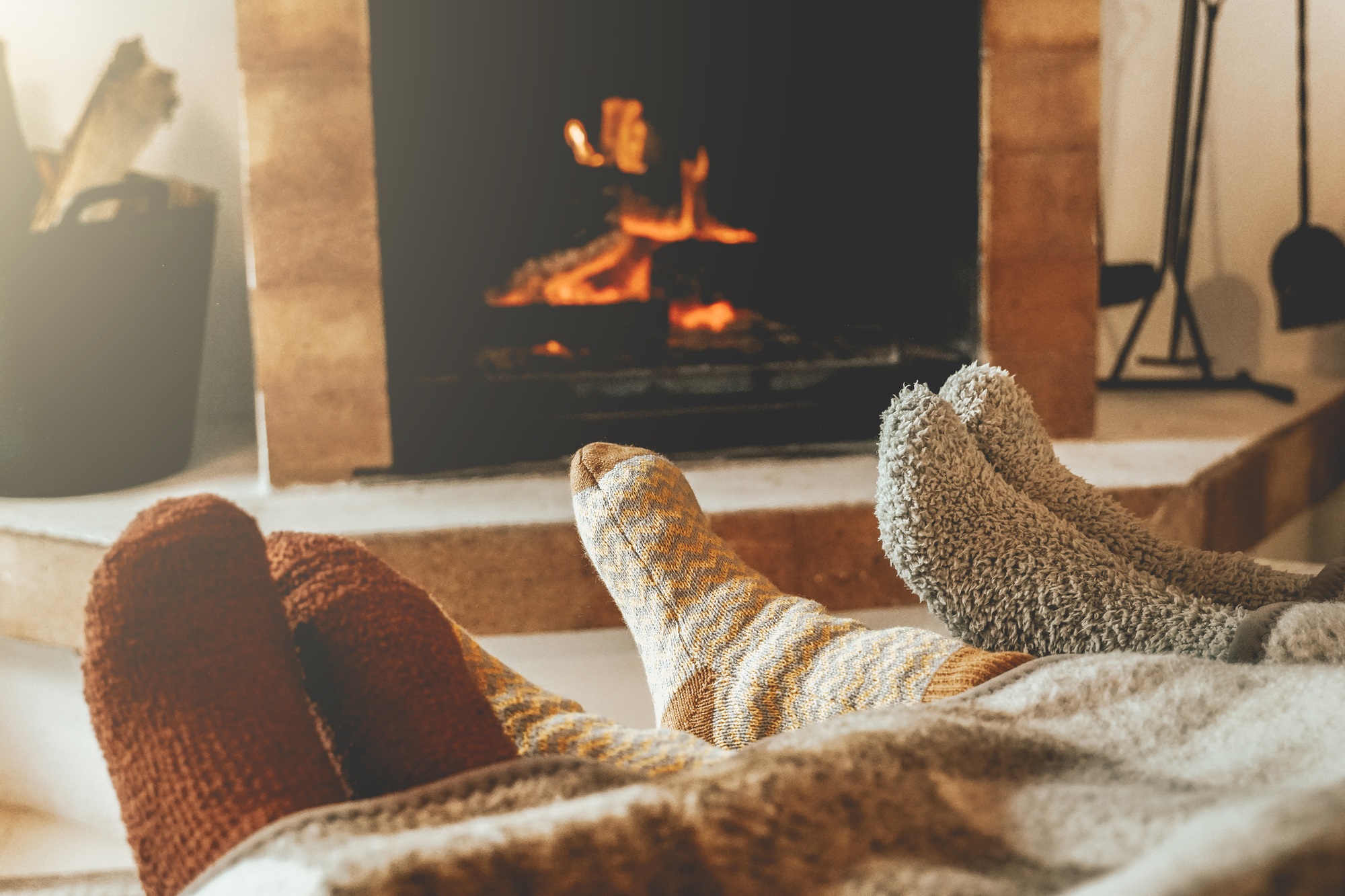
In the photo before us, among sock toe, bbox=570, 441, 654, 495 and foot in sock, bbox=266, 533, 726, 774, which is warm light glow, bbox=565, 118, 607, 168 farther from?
foot in sock, bbox=266, 533, 726, 774

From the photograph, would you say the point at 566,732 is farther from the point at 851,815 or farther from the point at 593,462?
the point at 593,462

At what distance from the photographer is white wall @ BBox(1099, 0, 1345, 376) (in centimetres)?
167

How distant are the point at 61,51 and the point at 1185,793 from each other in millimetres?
1673

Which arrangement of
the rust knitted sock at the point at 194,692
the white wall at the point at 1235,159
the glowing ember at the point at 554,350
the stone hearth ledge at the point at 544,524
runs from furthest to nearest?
the white wall at the point at 1235,159, the glowing ember at the point at 554,350, the stone hearth ledge at the point at 544,524, the rust knitted sock at the point at 194,692

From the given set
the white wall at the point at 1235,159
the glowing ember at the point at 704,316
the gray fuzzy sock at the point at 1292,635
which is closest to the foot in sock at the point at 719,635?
the gray fuzzy sock at the point at 1292,635

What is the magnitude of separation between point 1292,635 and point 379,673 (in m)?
0.40

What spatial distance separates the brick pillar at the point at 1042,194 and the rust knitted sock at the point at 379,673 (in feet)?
3.03

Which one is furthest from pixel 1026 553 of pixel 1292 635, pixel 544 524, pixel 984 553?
pixel 544 524

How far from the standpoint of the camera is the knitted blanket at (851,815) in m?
0.30

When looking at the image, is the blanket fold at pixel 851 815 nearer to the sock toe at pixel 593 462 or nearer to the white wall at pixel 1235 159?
the sock toe at pixel 593 462

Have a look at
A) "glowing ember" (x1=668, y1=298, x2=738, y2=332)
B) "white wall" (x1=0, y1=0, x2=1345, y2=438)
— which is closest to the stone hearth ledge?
"glowing ember" (x1=668, y1=298, x2=738, y2=332)

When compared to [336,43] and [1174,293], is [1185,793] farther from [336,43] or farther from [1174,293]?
[1174,293]

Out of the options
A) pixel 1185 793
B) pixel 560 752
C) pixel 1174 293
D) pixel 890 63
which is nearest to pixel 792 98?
pixel 890 63

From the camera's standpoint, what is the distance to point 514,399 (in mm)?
1269
